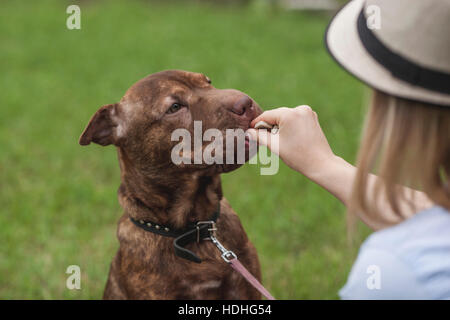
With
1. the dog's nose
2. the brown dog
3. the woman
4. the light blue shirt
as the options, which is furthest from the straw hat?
the brown dog

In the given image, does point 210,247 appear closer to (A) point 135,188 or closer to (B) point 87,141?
(A) point 135,188

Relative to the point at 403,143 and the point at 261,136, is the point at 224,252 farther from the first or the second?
the point at 403,143

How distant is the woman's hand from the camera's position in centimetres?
235

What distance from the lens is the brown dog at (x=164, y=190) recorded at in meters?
3.15

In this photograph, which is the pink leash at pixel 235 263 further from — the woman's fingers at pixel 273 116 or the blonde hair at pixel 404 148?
the blonde hair at pixel 404 148

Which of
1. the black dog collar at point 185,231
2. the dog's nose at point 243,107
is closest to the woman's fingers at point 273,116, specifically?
the dog's nose at point 243,107

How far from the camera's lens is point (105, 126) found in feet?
10.8

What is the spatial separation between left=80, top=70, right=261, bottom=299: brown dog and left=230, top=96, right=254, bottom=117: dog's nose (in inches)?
7.4

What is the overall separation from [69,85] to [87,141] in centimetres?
622

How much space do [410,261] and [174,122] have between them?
67.8 inches

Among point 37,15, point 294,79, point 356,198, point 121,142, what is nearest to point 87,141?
point 121,142

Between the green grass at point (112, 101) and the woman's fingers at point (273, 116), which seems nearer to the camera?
the woman's fingers at point (273, 116)

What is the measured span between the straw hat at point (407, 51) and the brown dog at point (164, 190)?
1327 mm

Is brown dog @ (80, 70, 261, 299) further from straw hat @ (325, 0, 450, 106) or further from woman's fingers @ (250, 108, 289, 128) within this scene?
straw hat @ (325, 0, 450, 106)
